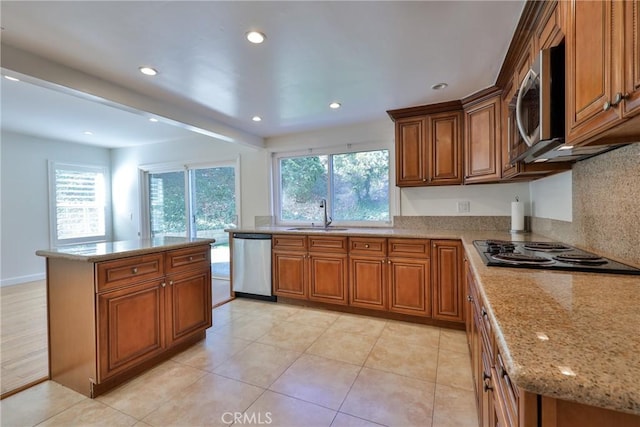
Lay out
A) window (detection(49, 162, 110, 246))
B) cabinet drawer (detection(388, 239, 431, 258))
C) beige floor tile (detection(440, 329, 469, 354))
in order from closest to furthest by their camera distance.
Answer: beige floor tile (detection(440, 329, 469, 354)) < cabinet drawer (detection(388, 239, 431, 258)) < window (detection(49, 162, 110, 246))

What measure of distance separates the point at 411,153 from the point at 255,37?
6.68 feet

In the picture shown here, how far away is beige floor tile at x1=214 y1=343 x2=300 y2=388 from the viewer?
2.05 metres

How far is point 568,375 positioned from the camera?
539mm

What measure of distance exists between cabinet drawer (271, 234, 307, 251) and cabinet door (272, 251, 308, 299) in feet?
0.21

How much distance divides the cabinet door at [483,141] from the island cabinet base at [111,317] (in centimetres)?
280

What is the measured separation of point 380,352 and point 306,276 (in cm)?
130

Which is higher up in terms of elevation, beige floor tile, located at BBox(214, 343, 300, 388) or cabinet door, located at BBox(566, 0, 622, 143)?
cabinet door, located at BBox(566, 0, 622, 143)

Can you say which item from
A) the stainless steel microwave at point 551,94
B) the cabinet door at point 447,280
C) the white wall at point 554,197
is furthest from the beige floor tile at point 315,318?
the stainless steel microwave at point 551,94

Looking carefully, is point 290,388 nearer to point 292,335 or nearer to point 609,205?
point 292,335

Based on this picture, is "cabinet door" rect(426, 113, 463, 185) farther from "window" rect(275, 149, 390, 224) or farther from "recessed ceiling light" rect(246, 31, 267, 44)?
"recessed ceiling light" rect(246, 31, 267, 44)

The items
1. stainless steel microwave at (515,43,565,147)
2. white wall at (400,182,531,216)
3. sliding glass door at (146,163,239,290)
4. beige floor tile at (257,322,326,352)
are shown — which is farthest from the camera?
sliding glass door at (146,163,239,290)

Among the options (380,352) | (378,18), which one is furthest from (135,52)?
(380,352)

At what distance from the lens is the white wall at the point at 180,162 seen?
4.54 m

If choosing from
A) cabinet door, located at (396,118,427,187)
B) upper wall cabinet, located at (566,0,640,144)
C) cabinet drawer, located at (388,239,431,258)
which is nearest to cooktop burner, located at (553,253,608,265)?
upper wall cabinet, located at (566,0,640,144)
